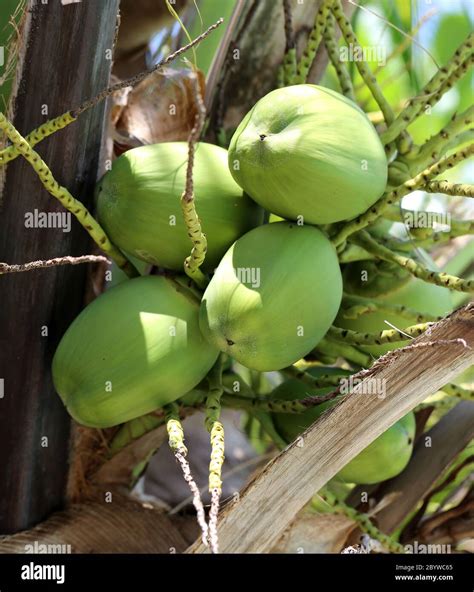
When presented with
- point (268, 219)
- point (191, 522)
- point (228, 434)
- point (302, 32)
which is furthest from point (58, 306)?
point (228, 434)

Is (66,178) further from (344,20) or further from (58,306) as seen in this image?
(344,20)

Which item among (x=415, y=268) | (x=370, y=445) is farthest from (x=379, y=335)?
(x=370, y=445)

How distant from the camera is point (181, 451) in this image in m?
0.82

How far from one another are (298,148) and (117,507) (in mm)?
585

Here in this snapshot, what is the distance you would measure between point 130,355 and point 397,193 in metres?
0.34

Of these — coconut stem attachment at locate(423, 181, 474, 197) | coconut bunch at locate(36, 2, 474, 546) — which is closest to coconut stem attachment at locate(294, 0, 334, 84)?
coconut bunch at locate(36, 2, 474, 546)

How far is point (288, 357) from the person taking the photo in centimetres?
89

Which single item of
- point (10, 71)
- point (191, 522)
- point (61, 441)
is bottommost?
point (191, 522)

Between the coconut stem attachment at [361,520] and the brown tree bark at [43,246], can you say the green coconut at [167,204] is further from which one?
the coconut stem attachment at [361,520]

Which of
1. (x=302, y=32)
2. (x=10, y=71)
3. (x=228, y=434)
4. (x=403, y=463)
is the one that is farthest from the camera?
(x=228, y=434)

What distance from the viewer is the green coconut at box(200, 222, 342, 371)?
2.83ft

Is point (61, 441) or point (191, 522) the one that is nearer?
point (61, 441)

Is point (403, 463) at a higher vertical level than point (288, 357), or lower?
lower

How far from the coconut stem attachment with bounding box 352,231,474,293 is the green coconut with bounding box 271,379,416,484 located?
18 cm
